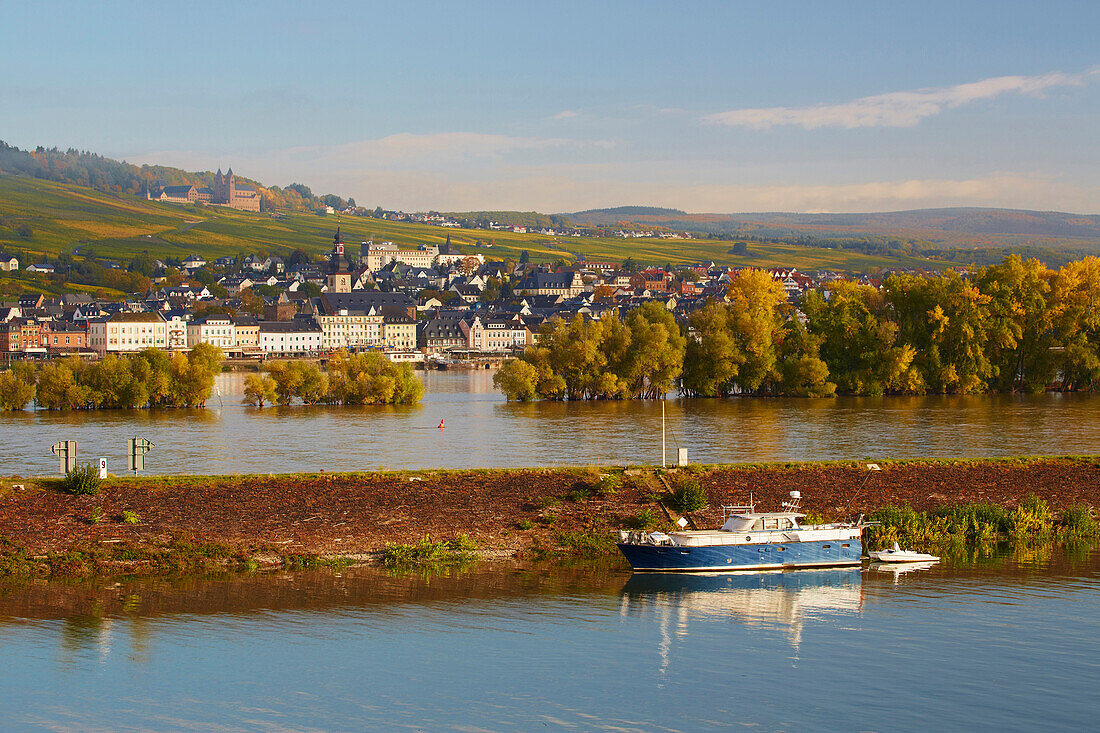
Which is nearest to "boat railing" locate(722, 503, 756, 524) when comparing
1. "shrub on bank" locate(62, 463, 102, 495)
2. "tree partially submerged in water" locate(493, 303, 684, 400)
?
"shrub on bank" locate(62, 463, 102, 495)

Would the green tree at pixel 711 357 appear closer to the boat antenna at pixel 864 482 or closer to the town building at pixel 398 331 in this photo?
the boat antenna at pixel 864 482

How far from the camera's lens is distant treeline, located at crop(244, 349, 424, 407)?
63750 millimetres

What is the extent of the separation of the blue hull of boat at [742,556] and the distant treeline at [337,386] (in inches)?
1661

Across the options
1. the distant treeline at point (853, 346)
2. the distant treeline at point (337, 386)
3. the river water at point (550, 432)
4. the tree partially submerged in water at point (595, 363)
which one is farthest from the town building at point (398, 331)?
the tree partially submerged in water at point (595, 363)

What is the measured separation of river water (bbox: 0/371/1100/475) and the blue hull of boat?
38.9 feet

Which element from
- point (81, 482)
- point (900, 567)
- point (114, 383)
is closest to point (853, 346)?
point (114, 383)

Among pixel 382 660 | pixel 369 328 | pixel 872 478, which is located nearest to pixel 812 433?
pixel 872 478

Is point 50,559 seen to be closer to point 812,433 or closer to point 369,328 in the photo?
point 812,433

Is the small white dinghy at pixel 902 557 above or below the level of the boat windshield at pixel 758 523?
below

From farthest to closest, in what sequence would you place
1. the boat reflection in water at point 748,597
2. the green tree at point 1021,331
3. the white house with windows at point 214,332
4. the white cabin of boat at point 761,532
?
the white house with windows at point 214,332 → the green tree at point 1021,331 → the white cabin of boat at point 761,532 → the boat reflection in water at point 748,597

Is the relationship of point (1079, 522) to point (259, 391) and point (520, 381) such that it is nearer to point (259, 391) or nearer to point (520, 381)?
point (520, 381)

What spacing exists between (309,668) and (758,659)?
21.8ft

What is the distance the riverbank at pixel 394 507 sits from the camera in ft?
76.2

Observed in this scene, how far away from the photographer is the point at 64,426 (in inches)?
1994
